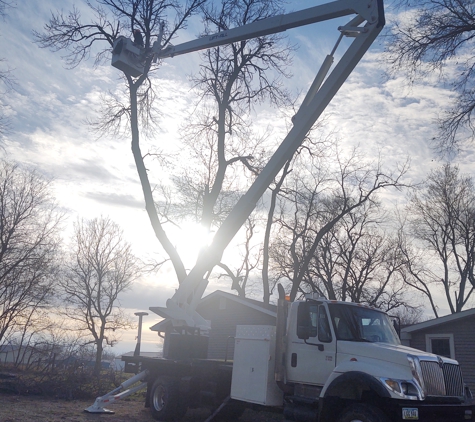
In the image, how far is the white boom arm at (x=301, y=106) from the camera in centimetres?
964

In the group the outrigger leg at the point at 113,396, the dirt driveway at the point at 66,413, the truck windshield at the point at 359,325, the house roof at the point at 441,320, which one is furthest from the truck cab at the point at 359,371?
the house roof at the point at 441,320

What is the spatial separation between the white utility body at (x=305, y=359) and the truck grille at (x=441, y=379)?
17mm

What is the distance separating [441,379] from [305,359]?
2296 millimetres

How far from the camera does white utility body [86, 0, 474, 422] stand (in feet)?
23.6

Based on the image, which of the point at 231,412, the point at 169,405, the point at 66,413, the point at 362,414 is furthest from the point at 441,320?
the point at 66,413

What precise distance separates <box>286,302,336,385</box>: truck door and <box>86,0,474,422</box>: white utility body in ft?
0.06

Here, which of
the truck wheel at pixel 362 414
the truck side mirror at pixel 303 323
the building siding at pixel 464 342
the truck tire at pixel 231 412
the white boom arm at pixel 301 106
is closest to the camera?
the truck wheel at pixel 362 414

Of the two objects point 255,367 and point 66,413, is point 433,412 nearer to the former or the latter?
point 255,367

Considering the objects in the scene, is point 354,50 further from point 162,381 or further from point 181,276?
point 181,276

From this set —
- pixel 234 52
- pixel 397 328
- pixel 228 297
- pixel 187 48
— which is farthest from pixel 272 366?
pixel 228 297

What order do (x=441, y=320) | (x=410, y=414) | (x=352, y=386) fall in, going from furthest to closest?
(x=441, y=320) → (x=352, y=386) → (x=410, y=414)

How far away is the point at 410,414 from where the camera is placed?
672 centimetres

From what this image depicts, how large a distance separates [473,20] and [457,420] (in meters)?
9.79

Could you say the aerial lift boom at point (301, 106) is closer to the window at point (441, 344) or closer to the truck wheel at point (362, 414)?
the truck wheel at point (362, 414)
